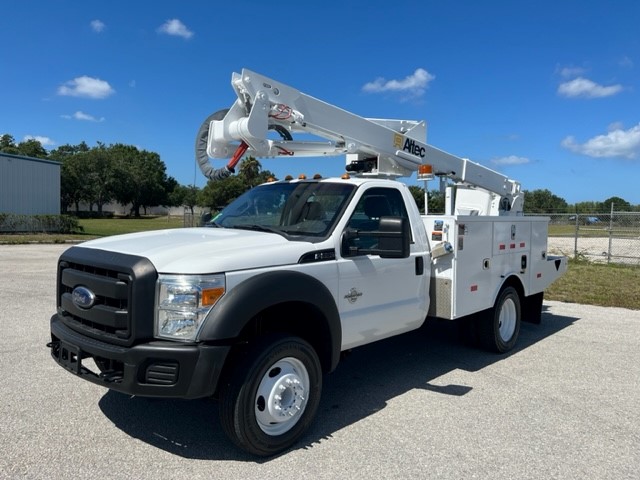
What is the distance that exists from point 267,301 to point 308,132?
3.21 m

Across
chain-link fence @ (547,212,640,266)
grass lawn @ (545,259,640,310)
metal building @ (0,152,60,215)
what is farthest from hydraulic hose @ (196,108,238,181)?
metal building @ (0,152,60,215)

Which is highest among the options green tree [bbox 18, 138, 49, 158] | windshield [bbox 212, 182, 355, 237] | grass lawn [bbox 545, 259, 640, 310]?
green tree [bbox 18, 138, 49, 158]

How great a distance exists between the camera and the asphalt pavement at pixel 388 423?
3.54 metres

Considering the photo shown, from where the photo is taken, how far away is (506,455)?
12.3 feet

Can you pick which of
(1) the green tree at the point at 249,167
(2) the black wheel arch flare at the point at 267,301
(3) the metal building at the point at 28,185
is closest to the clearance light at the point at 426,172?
(1) the green tree at the point at 249,167

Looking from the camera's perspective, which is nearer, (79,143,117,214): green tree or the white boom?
the white boom

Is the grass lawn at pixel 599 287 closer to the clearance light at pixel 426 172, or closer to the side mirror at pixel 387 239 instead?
the clearance light at pixel 426 172

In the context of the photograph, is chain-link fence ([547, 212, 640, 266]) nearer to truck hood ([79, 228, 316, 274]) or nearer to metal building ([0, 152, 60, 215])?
truck hood ([79, 228, 316, 274])

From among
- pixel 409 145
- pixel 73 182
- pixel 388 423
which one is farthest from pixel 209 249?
pixel 73 182

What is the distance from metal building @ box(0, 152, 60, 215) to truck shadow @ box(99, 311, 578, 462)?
98.6 ft

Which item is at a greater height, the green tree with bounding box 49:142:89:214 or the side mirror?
the green tree with bounding box 49:142:89:214

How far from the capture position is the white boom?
5500mm

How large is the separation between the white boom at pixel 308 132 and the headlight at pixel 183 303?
248 cm

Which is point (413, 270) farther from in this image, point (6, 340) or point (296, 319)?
point (6, 340)
